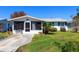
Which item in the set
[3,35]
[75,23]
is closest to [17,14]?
[3,35]

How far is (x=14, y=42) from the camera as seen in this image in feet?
17.9

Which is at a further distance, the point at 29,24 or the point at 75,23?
the point at 29,24

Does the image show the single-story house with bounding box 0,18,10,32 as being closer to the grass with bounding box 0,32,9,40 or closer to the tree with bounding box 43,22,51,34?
the grass with bounding box 0,32,9,40

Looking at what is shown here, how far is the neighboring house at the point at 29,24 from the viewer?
215 inches

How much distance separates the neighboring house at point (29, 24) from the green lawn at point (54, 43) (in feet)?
0.46

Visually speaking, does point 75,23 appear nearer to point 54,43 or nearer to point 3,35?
point 54,43

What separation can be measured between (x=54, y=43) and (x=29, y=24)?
1.68 ft

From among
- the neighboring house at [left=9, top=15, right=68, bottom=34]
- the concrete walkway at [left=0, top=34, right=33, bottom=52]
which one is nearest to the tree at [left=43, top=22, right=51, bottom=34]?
the neighboring house at [left=9, top=15, right=68, bottom=34]

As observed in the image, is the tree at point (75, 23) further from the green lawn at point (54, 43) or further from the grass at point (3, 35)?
the grass at point (3, 35)

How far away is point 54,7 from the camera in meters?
5.39

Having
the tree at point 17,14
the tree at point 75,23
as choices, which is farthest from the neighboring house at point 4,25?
the tree at point 75,23

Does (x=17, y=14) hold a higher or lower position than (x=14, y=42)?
higher
